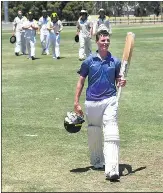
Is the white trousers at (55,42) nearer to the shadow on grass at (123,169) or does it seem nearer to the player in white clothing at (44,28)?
the player in white clothing at (44,28)

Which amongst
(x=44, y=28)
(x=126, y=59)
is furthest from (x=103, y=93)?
(x=44, y=28)

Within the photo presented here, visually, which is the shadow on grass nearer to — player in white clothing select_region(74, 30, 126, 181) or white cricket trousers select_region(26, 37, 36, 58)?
player in white clothing select_region(74, 30, 126, 181)

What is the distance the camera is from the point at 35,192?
19.7 feet

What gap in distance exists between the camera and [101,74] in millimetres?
6727

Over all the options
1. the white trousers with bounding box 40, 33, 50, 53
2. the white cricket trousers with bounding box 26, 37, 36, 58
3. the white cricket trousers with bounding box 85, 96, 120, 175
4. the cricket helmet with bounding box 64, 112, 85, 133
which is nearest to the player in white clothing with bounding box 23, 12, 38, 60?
the white cricket trousers with bounding box 26, 37, 36, 58

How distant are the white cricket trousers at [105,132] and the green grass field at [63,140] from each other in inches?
8.1

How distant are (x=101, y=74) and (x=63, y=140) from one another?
7.36 ft

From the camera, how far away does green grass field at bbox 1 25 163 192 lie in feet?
21.2

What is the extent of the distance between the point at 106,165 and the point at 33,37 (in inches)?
668

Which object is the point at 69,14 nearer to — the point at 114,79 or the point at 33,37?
the point at 33,37

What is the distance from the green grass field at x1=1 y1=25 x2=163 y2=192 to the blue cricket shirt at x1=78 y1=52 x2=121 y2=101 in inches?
41.3

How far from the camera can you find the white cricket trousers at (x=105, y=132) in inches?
258

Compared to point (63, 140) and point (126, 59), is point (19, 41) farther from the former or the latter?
point (126, 59)

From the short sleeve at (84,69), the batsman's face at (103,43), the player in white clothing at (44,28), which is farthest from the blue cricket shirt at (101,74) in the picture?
the player in white clothing at (44,28)
